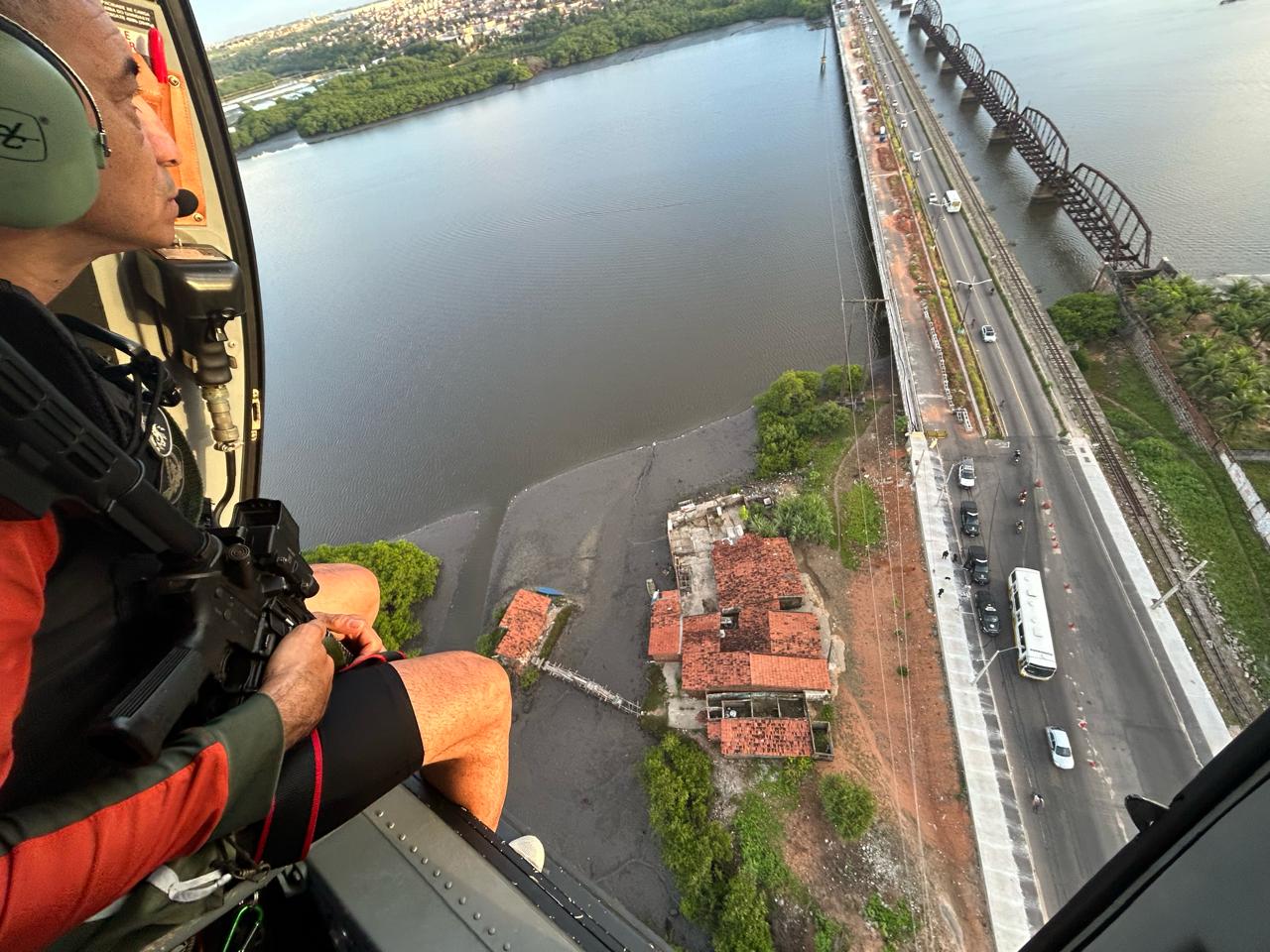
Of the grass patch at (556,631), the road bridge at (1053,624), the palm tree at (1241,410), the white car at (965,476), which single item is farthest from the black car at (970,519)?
the grass patch at (556,631)

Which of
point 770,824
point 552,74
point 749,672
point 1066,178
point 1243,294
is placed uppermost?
point 552,74

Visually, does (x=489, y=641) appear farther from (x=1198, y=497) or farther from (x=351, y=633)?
(x=1198, y=497)

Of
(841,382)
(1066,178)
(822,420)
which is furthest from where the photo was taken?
(1066,178)

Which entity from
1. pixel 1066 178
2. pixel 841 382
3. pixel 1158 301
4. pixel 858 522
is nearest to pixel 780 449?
pixel 858 522

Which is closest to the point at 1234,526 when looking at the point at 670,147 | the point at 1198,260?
the point at 1198,260

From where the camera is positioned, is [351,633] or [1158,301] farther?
[1158,301]

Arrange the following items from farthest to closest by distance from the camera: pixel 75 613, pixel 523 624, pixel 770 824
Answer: pixel 523 624 → pixel 770 824 → pixel 75 613

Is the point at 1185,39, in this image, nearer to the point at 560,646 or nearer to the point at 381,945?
the point at 560,646
